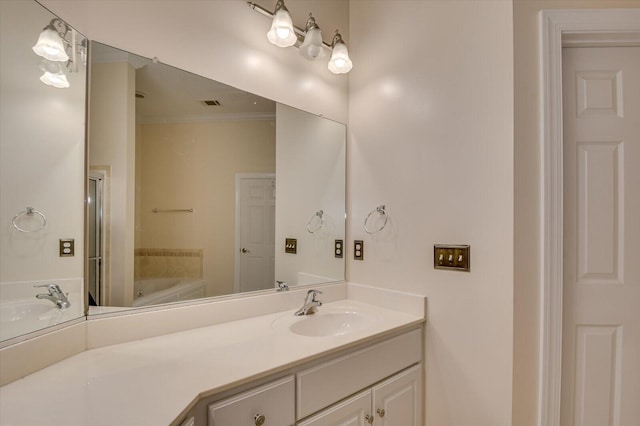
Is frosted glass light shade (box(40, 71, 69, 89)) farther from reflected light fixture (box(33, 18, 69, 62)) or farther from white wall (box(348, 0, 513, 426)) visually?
white wall (box(348, 0, 513, 426))

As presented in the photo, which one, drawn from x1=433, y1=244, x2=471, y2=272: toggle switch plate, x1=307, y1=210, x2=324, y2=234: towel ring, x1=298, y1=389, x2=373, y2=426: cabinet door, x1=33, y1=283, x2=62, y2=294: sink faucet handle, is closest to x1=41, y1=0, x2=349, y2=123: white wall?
x1=307, y1=210, x2=324, y2=234: towel ring

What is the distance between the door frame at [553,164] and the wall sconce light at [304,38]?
942 mm

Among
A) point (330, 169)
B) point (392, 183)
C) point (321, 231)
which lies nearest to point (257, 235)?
point (321, 231)

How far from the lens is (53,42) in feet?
3.33

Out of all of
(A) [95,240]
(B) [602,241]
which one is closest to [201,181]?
(A) [95,240]

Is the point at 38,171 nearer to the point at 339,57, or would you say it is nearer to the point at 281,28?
the point at 281,28

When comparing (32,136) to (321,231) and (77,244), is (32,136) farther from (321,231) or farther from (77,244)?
(321,231)

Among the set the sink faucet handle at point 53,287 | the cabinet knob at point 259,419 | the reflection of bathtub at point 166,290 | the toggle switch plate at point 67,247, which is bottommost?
the cabinet knob at point 259,419

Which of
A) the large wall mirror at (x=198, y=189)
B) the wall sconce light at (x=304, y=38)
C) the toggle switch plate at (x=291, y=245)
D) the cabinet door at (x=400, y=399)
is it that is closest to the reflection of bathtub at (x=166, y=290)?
the large wall mirror at (x=198, y=189)

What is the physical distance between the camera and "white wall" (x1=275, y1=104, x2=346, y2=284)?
170 centimetres

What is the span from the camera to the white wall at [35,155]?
924 mm

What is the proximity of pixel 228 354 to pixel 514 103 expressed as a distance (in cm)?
149

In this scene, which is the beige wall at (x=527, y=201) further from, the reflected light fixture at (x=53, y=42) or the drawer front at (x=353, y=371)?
the reflected light fixture at (x=53, y=42)

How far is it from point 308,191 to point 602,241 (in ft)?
4.61
